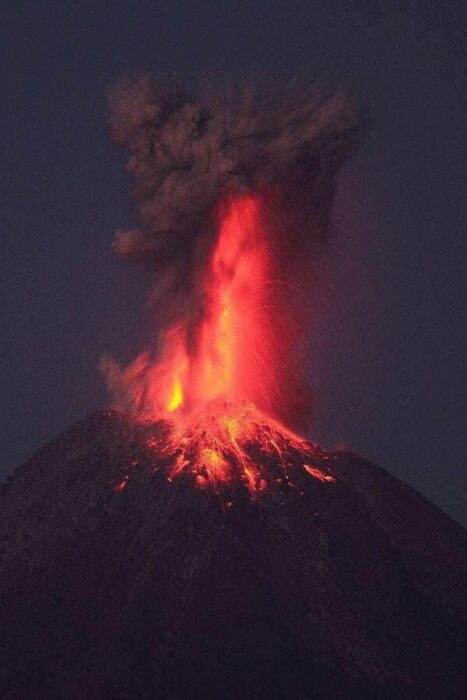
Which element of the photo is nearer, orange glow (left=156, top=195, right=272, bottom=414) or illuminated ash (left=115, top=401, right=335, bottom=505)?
illuminated ash (left=115, top=401, right=335, bottom=505)

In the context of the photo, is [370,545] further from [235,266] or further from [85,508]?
[235,266]

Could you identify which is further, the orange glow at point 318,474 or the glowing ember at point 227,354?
the glowing ember at point 227,354

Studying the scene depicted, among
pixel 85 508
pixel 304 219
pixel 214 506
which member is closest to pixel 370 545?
pixel 214 506

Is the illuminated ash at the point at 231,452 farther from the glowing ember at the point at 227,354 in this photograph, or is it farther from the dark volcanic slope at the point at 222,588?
the dark volcanic slope at the point at 222,588

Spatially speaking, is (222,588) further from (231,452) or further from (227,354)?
(227,354)

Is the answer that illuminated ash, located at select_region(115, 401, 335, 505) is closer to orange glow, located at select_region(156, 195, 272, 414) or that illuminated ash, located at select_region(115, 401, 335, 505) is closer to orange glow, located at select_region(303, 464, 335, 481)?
orange glow, located at select_region(303, 464, 335, 481)

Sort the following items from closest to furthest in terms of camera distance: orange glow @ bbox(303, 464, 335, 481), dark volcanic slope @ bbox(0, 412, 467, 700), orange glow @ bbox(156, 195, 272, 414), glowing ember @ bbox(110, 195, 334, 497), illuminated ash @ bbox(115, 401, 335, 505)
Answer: dark volcanic slope @ bbox(0, 412, 467, 700) → illuminated ash @ bbox(115, 401, 335, 505) → orange glow @ bbox(303, 464, 335, 481) → glowing ember @ bbox(110, 195, 334, 497) → orange glow @ bbox(156, 195, 272, 414)

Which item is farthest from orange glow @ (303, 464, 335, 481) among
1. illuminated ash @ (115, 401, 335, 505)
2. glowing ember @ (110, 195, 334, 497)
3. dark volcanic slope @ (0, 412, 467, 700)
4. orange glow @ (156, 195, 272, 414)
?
orange glow @ (156, 195, 272, 414)

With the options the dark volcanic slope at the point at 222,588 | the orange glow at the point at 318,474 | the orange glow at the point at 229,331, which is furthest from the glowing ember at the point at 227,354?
the dark volcanic slope at the point at 222,588

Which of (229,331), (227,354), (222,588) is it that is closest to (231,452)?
(227,354)
